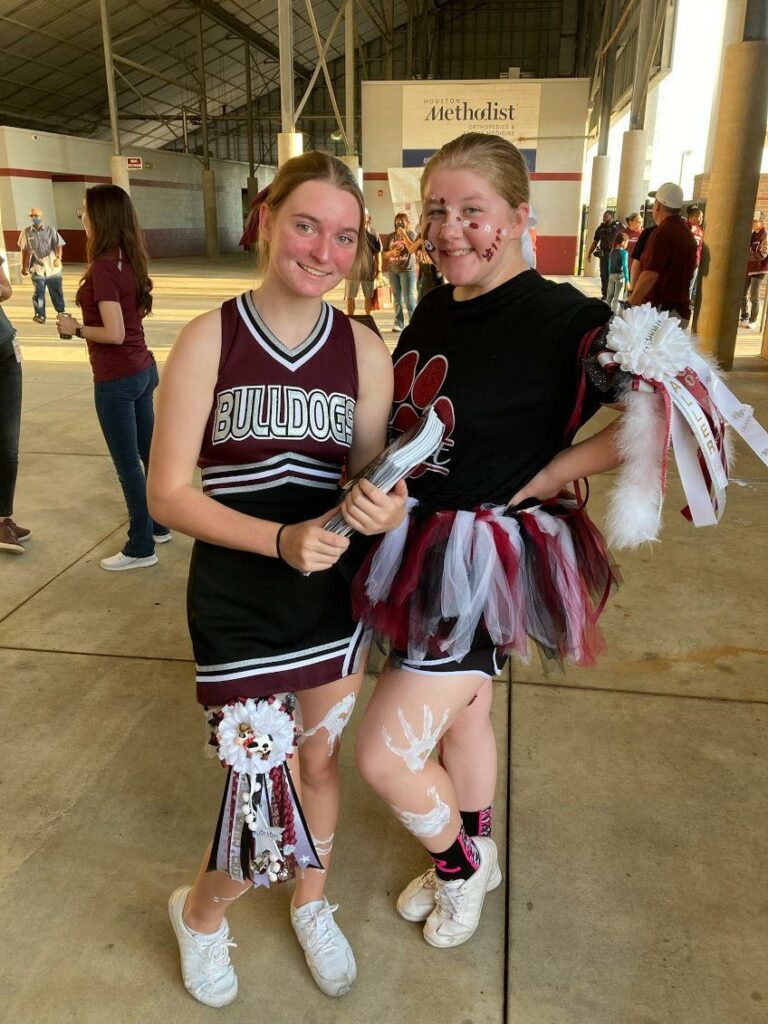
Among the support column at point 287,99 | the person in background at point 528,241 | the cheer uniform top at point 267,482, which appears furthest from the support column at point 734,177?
the support column at point 287,99

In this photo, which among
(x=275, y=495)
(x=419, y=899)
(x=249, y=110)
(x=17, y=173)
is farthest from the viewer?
(x=249, y=110)

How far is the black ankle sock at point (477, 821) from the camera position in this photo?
219 cm

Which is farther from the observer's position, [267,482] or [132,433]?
[132,433]

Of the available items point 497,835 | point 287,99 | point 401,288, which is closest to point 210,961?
point 497,835

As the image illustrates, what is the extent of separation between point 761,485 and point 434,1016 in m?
4.62

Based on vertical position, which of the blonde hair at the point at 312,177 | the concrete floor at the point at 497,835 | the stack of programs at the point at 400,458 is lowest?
the concrete floor at the point at 497,835

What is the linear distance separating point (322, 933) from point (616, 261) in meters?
12.6

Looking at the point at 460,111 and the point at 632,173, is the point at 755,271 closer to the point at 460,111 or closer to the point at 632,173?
the point at 632,173

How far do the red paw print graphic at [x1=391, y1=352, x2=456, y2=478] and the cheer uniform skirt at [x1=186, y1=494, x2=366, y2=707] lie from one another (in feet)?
0.96

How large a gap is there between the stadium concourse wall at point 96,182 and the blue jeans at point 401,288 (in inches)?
606

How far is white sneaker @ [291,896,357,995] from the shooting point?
1.89 meters

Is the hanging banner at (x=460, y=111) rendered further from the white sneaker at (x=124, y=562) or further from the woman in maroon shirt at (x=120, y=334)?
the white sneaker at (x=124, y=562)

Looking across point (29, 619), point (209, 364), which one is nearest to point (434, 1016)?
point (209, 364)

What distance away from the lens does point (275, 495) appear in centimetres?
166
